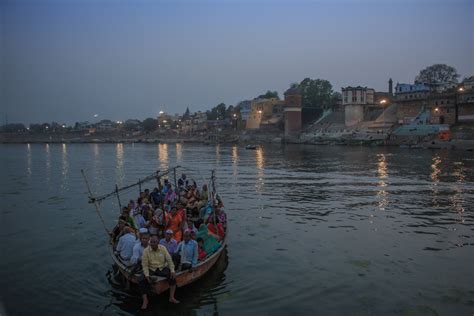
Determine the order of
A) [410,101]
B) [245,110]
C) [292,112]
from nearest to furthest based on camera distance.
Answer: [410,101], [292,112], [245,110]

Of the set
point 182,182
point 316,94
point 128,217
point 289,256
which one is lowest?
point 289,256

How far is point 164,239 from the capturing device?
1282 cm

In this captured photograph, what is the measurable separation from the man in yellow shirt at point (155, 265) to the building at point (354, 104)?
105 m

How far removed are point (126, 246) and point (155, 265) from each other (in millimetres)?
1864

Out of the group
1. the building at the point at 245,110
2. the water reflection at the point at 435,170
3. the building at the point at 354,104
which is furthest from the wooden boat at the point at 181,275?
Result: the building at the point at 245,110

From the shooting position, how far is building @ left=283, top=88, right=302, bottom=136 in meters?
124

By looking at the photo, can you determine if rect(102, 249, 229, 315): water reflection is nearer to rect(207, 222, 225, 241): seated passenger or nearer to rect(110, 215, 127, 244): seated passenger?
rect(110, 215, 127, 244): seated passenger

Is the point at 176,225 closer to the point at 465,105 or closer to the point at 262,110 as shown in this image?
the point at 465,105

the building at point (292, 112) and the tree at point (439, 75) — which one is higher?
the tree at point (439, 75)

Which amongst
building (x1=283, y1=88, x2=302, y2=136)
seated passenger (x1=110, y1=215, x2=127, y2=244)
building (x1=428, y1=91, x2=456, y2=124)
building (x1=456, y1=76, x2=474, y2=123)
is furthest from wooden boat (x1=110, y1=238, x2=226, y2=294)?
building (x1=283, y1=88, x2=302, y2=136)

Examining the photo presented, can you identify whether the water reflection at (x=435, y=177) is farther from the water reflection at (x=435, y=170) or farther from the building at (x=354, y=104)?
the building at (x=354, y=104)

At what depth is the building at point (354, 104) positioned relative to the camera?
364ft

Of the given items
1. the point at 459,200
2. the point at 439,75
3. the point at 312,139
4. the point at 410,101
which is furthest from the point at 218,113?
the point at 459,200

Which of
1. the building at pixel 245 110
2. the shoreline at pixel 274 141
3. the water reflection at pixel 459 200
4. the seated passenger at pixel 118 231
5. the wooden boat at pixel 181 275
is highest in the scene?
the building at pixel 245 110
